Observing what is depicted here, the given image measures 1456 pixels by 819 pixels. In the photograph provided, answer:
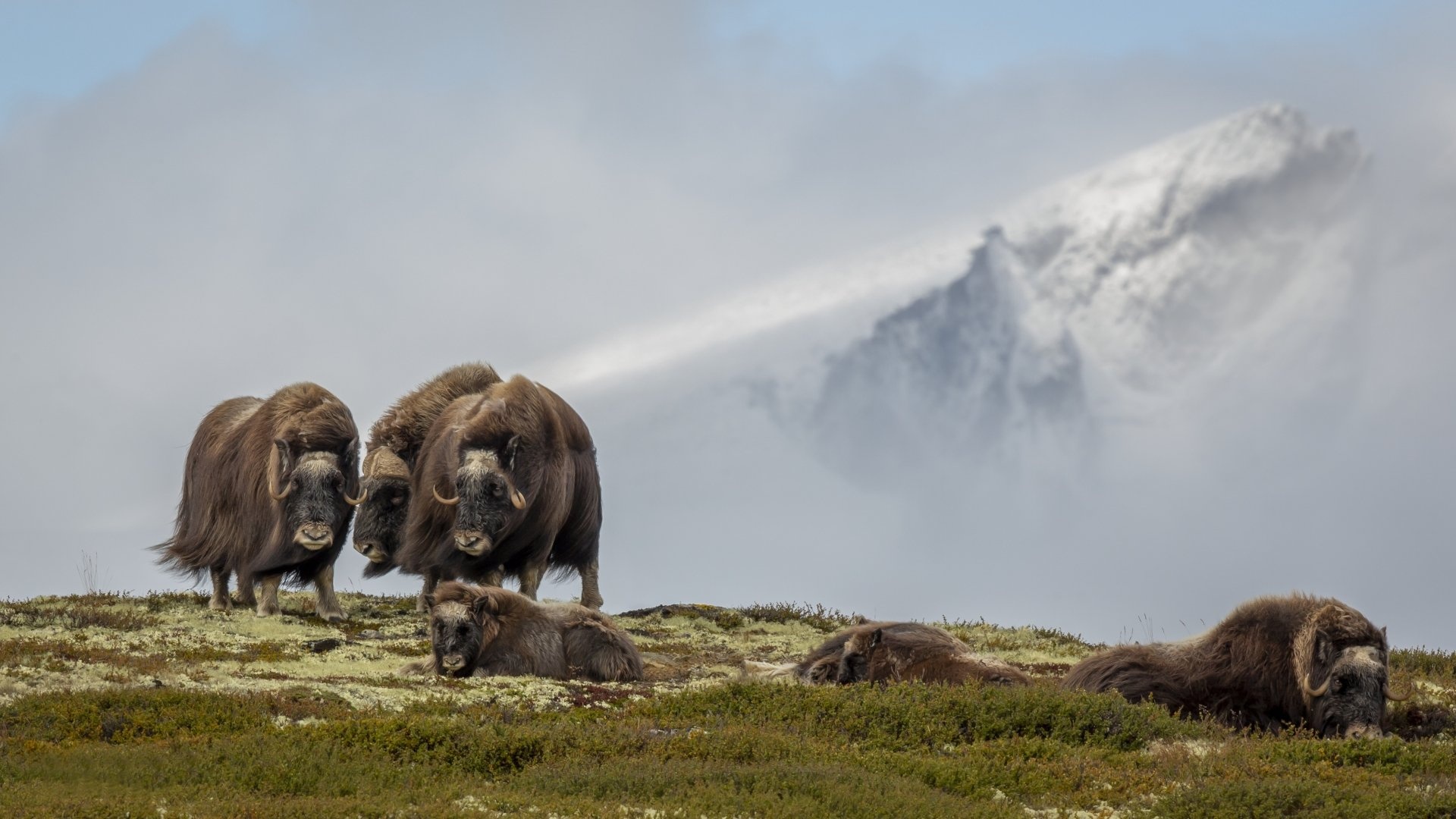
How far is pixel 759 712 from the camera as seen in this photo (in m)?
10.3

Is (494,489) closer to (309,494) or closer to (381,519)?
(309,494)

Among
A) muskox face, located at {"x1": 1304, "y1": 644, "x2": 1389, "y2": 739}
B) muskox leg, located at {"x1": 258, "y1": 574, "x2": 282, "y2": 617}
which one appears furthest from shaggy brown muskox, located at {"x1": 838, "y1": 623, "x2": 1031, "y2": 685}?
muskox leg, located at {"x1": 258, "y1": 574, "x2": 282, "y2": 617}

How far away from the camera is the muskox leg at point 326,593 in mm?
16984

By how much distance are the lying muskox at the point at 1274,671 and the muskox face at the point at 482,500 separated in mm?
7479

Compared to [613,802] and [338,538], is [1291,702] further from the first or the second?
[338,538]

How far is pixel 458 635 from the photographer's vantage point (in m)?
12.4

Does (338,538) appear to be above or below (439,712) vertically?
above

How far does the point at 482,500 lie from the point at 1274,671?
887 centimetres

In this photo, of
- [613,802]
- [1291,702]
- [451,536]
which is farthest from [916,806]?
[451,536]

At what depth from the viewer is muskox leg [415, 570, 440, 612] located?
57.9ft

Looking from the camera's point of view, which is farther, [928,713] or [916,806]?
[928,713]

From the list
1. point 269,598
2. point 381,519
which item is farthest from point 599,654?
point 381,519

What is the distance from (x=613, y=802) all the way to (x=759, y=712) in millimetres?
2813

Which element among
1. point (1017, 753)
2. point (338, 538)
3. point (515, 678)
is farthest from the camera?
point (338, 538)
